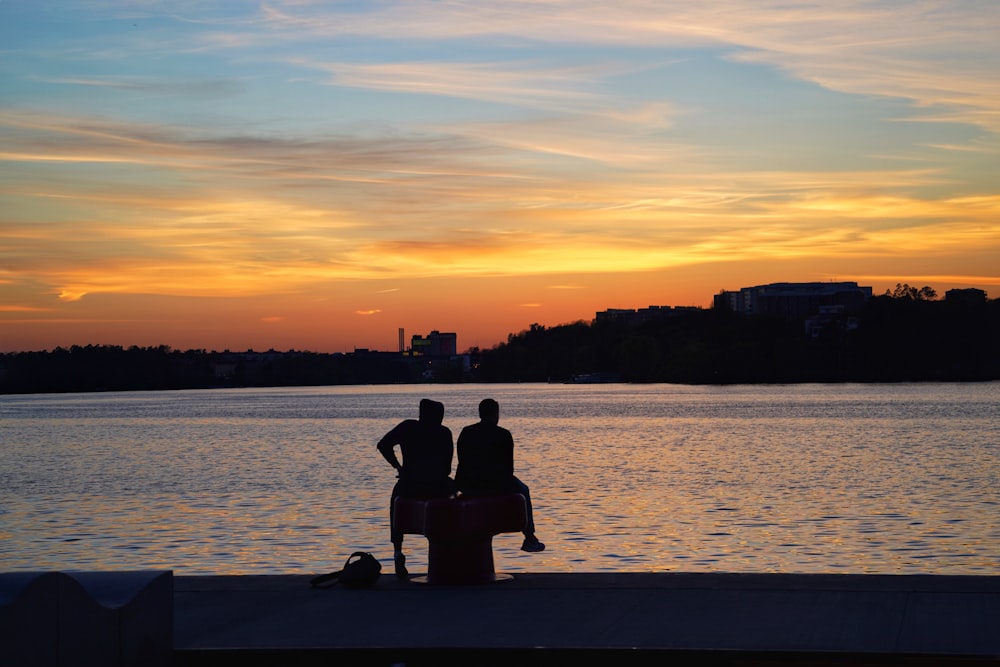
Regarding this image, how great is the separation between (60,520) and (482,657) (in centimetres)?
2727

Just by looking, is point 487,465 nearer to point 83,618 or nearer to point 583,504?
point 83,618

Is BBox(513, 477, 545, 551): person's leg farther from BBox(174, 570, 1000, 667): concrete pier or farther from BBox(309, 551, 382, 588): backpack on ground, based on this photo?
BBox(309, 551, 382, 588): backpack on ground

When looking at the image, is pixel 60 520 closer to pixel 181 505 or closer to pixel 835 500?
pixel 181 505

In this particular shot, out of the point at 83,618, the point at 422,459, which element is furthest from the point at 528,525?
the point at 83,618

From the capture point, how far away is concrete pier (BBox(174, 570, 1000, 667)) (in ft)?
30.9

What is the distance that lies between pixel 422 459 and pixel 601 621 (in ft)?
10.2

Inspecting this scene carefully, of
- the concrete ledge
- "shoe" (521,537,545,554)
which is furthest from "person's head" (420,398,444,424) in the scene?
the concrete ledge

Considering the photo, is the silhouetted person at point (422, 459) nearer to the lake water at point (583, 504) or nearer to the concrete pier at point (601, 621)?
the concrete pier at point (601, 621)

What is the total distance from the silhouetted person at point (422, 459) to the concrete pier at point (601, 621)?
858mm

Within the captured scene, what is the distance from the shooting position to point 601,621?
1057cm

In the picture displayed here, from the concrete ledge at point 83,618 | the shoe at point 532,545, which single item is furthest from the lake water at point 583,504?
the concrete ledge at point 83,618

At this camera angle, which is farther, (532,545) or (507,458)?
(532,545)

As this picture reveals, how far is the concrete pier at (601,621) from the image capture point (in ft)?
30.9

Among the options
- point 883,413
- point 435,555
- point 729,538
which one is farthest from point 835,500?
point 883,413
